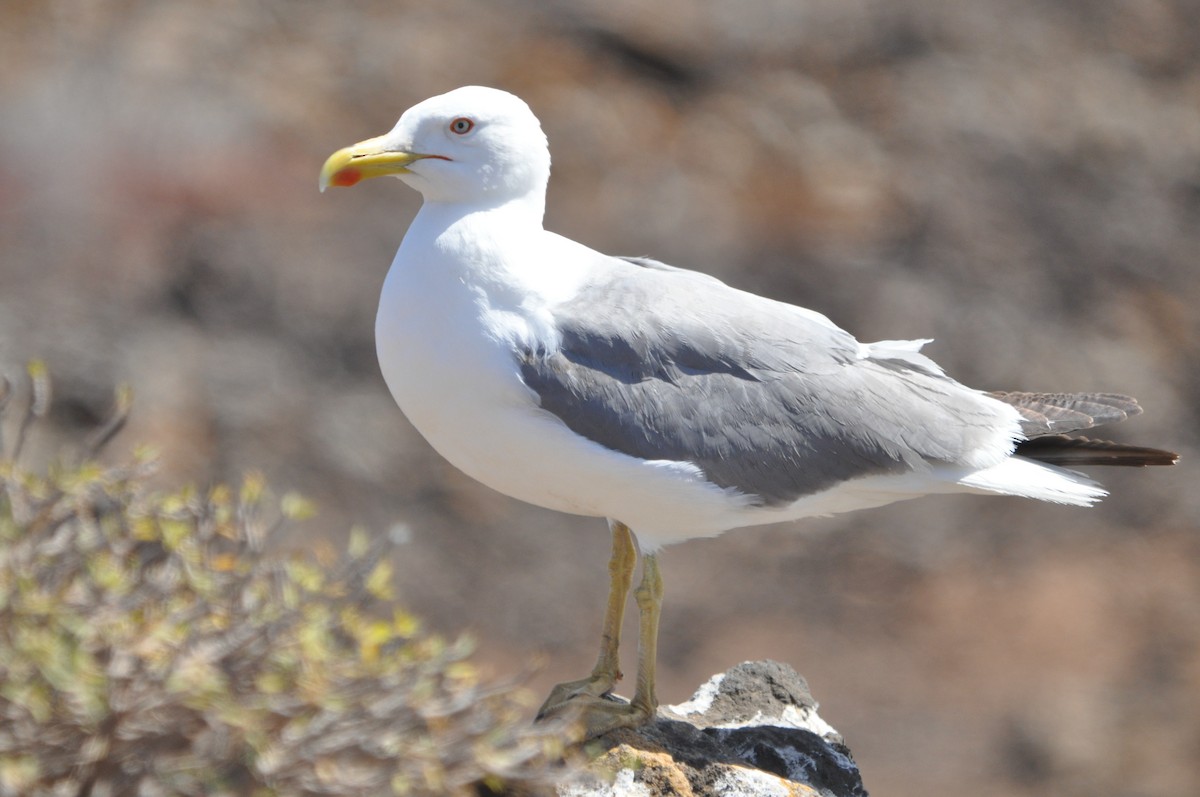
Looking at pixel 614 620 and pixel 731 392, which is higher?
pixel 731 392

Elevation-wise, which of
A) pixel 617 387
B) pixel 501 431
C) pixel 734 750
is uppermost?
pixel 617 387

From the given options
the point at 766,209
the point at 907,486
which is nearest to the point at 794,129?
the point at 766,209

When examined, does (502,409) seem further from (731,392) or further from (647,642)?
(647,642)

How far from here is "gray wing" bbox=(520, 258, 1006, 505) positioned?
13.3ft

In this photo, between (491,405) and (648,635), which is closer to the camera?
(491,405)

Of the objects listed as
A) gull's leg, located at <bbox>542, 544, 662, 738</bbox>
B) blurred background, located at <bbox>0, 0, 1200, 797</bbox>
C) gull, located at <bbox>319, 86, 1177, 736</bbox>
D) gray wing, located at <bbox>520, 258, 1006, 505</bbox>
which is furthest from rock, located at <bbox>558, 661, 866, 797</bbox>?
blurred background, located at <bbox>0, 0, 1200, 797</bbox>

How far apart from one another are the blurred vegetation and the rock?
0.61m

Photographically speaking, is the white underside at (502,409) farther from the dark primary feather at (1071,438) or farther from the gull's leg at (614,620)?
the dark primary feather at (1071,438)

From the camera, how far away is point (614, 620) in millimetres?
4578

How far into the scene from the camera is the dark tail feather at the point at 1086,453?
451 centimetres

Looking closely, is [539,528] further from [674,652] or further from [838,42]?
[838,42]

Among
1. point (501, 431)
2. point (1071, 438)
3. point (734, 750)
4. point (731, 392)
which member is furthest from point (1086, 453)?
point (501, 431)

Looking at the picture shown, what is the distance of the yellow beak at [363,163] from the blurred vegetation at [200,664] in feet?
3.91

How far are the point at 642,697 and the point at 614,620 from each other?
370 mm
